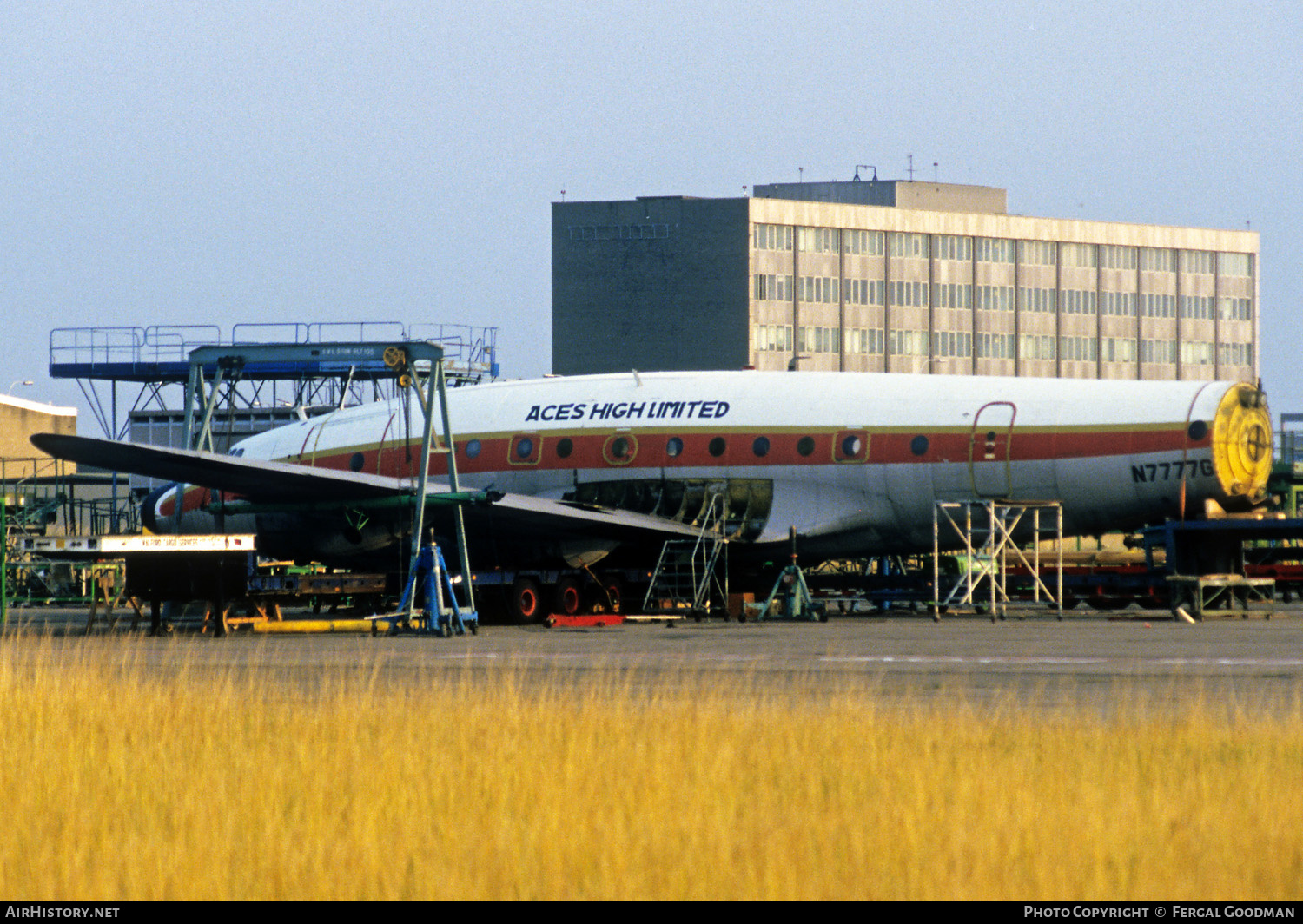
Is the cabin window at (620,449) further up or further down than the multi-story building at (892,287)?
further down

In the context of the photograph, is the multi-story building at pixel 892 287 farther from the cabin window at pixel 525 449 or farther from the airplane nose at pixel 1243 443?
the airplane nose at pixel 1243 443

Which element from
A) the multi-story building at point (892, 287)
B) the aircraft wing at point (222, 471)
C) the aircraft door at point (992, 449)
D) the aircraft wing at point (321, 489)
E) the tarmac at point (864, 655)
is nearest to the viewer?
the tarmac at point (864, 655)

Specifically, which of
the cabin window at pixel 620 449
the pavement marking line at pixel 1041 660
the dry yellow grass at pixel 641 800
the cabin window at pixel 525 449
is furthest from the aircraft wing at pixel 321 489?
the dry yellow grass at pixel 641 800

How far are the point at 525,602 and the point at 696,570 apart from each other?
12.2ft

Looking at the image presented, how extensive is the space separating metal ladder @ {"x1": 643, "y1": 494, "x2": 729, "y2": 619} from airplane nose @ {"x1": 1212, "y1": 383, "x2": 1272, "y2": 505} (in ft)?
32.6

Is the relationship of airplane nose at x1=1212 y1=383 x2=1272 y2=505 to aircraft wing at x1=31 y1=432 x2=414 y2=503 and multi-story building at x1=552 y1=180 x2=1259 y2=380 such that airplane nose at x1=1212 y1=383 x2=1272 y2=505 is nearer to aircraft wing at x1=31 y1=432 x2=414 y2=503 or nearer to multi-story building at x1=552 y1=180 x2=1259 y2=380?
aircraft wing at x1=31 y1=432 x2=414 y2=503

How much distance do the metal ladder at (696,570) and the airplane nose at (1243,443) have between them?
391 inches

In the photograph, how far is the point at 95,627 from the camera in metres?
35.6

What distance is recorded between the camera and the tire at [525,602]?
35812 millimetres

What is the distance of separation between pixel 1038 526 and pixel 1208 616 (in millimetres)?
4184

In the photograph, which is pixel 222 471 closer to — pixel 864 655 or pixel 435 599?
pixel 435 599

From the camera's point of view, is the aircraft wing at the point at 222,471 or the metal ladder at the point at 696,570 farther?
the metal ladder at the point at 696,570
